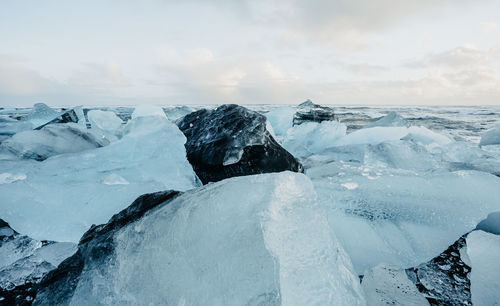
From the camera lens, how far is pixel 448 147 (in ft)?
11.9

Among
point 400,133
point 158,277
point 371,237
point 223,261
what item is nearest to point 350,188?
point 371,237

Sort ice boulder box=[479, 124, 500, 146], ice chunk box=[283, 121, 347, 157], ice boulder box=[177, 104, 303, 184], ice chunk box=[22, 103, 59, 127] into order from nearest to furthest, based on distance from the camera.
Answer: ice boulder box=[177, 104, 303, 184] → ice chunk box=[283, 121, 347, 157] → ice boulder box=[479, 124, 500, 146] → ice chunk box=[22, 103, 59, 127]

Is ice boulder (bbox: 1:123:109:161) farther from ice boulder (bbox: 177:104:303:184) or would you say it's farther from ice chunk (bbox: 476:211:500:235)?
ice chunk (bbox: 476:211:500:235)

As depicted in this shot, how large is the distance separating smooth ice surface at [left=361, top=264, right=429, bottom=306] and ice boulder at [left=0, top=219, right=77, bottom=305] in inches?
49.5

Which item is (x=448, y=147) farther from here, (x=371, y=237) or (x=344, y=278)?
(x=344, y=278)

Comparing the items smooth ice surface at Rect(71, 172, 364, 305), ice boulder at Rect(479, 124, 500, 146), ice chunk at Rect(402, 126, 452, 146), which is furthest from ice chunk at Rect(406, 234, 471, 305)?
ice boulder at Rect(479, 124, 500, 146)

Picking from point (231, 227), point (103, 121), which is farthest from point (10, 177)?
point (103, 121)

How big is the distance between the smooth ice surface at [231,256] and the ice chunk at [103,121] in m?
5.65

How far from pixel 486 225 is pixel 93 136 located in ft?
10.7

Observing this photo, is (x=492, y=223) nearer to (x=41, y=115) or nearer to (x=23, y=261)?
(x=23, y=261)

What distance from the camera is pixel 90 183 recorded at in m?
1.45

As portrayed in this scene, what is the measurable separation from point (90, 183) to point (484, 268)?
78.6 inches

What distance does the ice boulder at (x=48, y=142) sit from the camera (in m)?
2.08

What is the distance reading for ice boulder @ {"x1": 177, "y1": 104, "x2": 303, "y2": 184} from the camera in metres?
1.80
